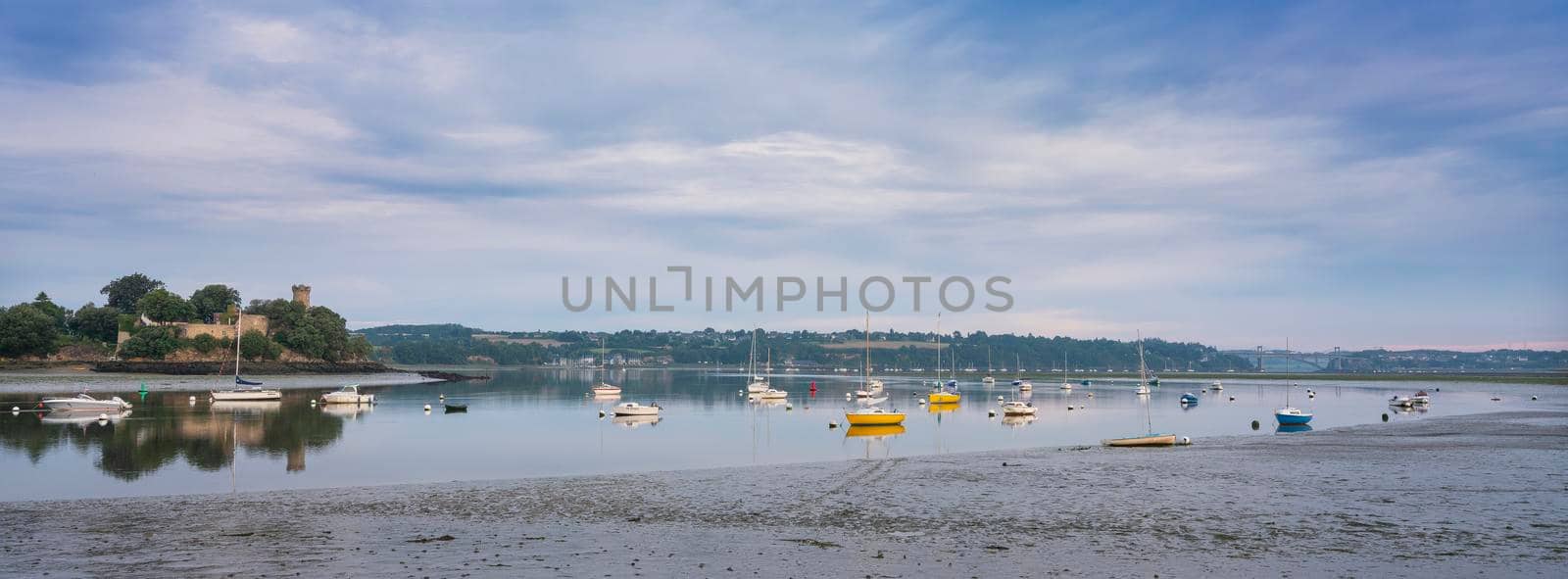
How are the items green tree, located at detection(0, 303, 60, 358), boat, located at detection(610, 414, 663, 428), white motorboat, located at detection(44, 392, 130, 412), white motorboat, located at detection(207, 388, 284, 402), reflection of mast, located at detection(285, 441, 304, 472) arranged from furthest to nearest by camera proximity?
green tree, located at detection(0, 303, 60, 358)
white motorboat, located at detection(207, 388, 284, 402)
white motorboat, located at detection(44, 392, 130, 412)
boat, located at detection(610, 414, 663, 428)
reflection of mast, located at detection(285, 441, 304, 472)

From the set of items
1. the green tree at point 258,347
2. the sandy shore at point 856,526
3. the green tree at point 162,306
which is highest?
the green tree at point 162,306

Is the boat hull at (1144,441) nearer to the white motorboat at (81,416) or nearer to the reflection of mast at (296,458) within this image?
the reflection of mast at (296,458)

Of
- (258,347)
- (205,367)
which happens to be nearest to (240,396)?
(205,367)

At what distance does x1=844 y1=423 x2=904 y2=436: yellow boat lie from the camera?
178 ft

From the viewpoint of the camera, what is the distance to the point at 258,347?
145875mm

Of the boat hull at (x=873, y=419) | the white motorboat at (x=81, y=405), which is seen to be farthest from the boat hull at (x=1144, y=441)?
the white motorboat at (x=81, y=405)

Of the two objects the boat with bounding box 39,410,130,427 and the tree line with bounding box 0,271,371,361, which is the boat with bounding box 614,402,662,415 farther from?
the tree line with bounding box 0,271,371,361

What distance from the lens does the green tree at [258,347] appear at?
144m

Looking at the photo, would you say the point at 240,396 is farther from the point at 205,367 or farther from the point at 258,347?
the point at 258,347

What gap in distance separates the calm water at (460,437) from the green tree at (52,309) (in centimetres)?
5754

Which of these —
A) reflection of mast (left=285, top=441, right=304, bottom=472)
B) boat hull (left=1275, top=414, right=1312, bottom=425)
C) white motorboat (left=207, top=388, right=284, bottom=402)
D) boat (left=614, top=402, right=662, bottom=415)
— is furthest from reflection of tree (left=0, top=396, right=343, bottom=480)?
boat hull (left=1275, top=414, right=1312, bottom=425)

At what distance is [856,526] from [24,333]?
426 ft

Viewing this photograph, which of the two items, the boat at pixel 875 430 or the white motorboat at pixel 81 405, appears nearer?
the boat at pixel 875 430

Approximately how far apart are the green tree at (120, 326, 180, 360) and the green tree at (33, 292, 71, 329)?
16.1 meters
